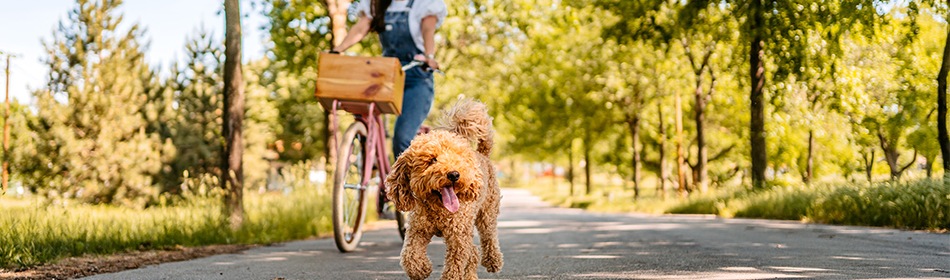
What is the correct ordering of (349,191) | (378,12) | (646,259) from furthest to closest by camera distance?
(349,191), (378,12), (646,259)

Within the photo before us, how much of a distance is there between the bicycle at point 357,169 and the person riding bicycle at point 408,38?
172mm

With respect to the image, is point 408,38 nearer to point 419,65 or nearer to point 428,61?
point 419,65

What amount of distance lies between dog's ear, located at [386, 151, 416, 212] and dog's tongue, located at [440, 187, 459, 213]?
0.70ft

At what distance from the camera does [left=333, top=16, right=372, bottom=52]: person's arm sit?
7367 millimetres

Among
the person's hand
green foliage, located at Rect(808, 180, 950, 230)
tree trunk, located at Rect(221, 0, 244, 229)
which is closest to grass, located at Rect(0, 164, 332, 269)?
tree trunk, located at Rect(221, 0, 244, 229)

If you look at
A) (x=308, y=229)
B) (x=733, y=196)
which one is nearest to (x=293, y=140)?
(x=733, y=196)

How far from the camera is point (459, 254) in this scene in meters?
4.51

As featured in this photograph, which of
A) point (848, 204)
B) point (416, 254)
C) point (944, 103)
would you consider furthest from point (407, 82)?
point (848, 204)

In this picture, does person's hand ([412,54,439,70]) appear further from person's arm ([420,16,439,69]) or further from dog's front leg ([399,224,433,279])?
dog's front leg ([399,224,433,279])

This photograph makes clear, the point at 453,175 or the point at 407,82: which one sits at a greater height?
the point at 407,82

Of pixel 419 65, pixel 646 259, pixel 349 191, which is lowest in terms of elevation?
pixel 646 259

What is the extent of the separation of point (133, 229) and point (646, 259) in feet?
15.0

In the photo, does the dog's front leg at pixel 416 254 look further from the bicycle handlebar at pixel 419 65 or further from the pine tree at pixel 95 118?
the pine tree at pixel 95 118

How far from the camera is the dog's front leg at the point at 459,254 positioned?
449cm
